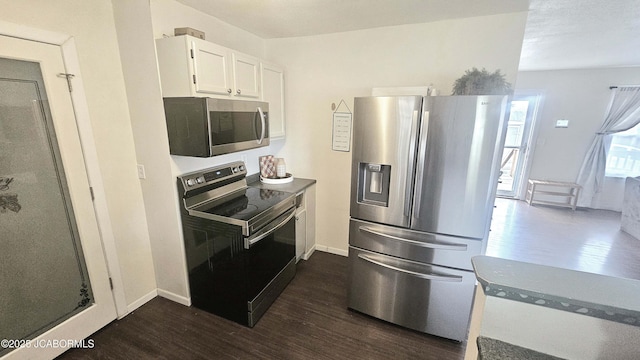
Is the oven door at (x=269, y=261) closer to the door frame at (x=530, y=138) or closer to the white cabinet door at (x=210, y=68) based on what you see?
the white cabinet door at (x=210, y=68)

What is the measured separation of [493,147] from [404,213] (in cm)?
73

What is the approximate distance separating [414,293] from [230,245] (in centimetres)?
146

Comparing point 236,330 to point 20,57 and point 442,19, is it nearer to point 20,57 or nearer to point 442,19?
point 20,57

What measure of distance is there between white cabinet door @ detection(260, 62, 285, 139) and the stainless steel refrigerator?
1.15 m

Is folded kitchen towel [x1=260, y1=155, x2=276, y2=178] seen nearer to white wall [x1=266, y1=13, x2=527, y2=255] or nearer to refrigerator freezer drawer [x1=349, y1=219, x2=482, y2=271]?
white wall [x1=266, y1=13, x2=527, y2=255]

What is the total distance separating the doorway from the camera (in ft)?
17.3

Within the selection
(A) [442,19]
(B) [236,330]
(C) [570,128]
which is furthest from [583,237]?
(B) [236,330]

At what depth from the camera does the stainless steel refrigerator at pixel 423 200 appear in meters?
1.77

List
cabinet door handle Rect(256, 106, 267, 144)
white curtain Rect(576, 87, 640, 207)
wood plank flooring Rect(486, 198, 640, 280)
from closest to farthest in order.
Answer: cabinet door handle Rect(256, 106, 267, 144) < wood plank flooring Rect(486, 198, 640, 280) < white curtain Rect(576, 87, 640, 207)

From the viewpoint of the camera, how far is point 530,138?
5.30m

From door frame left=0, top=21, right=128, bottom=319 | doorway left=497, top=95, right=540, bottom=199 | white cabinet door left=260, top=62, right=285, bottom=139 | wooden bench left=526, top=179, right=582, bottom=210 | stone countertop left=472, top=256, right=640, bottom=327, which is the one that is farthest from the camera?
doorway left=497, top=95, right=540, bottom=199

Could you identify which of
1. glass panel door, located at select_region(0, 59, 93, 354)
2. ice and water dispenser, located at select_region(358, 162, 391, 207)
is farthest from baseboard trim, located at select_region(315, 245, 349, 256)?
glass panel door, located at select_region(0, 59, 93, 354)

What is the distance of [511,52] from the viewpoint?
223cm

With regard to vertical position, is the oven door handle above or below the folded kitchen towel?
below
